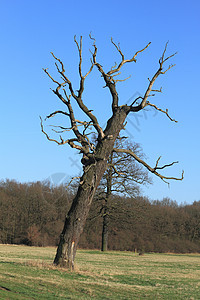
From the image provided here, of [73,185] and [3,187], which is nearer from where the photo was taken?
[73,185]

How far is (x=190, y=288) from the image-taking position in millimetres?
11547

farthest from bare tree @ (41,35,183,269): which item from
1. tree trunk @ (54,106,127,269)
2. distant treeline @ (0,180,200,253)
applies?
distant treeline @ (0,180,200,253)

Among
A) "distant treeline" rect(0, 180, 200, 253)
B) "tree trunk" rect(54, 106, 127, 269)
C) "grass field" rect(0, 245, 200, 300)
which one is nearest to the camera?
"grass field" rect(0, 245, 200, 300)

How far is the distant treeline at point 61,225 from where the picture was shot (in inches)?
1686

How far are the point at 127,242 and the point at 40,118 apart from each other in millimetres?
33124

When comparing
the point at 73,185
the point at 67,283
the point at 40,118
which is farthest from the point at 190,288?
the point at 73,185

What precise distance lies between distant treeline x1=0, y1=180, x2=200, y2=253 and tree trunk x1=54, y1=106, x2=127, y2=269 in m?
26.9

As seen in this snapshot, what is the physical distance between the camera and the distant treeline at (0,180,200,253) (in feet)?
140

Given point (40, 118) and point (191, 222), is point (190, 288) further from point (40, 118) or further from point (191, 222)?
point (191, 222)

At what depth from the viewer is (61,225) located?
4559cm

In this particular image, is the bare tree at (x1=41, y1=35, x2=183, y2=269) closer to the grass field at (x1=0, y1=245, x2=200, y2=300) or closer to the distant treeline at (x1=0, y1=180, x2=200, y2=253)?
the grass field at (x1=0, y1=245, x2=200, y2=300)

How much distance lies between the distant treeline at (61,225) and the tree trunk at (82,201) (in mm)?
26872

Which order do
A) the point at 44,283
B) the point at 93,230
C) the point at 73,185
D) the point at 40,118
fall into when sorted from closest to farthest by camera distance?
the point at 44,283 < the point at 40,118 < the point at 73,185 < the point at 93,230

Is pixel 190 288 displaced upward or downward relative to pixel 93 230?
downward
